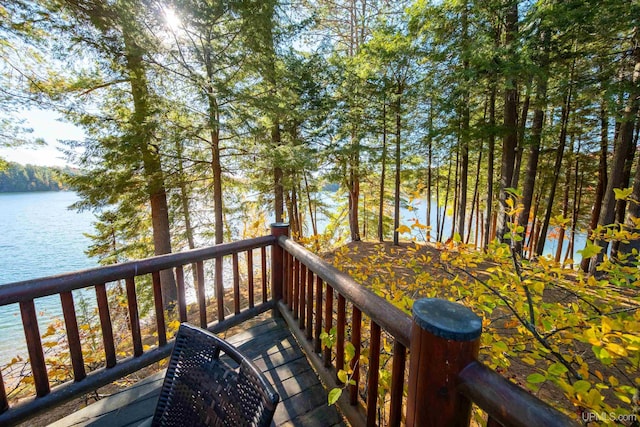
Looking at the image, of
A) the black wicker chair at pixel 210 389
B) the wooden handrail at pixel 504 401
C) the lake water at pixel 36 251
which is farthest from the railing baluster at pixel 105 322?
the lake water at pixel 36 251

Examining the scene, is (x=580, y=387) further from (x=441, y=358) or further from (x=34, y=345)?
(x=34, y=345)

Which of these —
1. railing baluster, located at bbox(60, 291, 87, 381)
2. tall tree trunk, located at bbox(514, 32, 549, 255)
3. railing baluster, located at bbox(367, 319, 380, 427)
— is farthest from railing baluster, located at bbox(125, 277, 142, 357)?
tall tree trunk, located at bbox(514, 32, 549, 255)

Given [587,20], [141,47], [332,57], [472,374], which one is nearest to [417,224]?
[472,374]

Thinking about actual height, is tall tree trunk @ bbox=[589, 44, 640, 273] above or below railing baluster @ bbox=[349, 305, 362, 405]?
above

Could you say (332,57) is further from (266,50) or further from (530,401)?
(530,401)

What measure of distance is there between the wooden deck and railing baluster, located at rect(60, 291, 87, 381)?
278mm

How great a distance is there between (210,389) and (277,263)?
1.78 metres

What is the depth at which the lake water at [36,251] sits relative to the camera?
796cm

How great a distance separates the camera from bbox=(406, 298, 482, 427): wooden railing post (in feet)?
2.55

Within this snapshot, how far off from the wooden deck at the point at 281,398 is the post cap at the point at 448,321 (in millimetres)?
1346

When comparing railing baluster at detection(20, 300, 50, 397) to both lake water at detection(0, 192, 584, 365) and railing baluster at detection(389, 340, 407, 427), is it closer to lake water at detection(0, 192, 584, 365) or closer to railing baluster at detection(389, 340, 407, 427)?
railing baluster at detection(389, 340, 407, 427)

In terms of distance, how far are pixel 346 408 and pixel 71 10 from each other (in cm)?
658

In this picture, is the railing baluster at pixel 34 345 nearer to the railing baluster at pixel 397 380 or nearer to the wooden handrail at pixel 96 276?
the wooden handrail at pixel 96 276

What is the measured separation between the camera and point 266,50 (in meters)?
5.47
